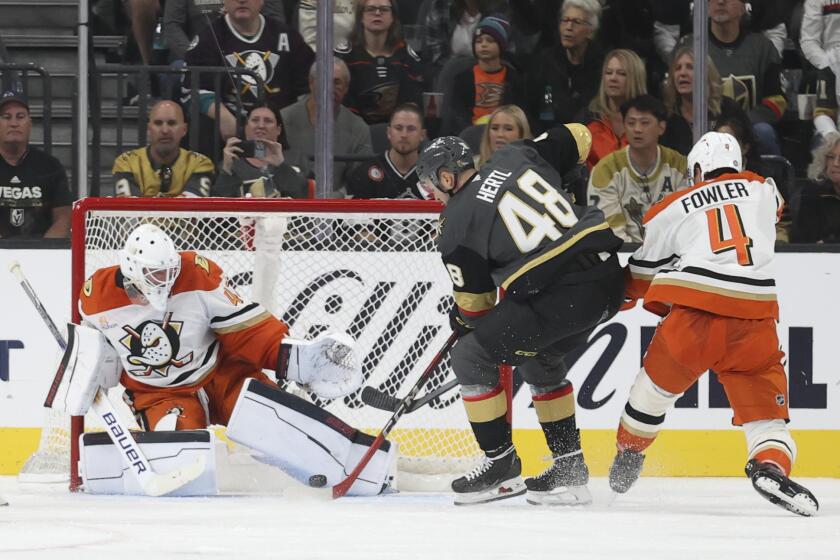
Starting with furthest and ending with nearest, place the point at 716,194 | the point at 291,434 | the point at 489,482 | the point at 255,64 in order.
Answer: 1. the point at 255,64
2. the point at 291,434
3. the point at 489,482
4. the point at 716,194

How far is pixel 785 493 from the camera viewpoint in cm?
380

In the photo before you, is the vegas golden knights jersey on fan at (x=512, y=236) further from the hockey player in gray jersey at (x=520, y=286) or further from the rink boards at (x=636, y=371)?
the rink boards at (x=636, y=371)

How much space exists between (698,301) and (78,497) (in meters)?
1.77

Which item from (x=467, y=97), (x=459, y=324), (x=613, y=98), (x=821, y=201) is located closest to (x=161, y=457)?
(x=459, y=324)

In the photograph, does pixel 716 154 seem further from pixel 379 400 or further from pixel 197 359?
pixel 197 359

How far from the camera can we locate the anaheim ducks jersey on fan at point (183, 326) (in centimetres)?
435

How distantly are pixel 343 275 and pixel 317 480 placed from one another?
0.90m

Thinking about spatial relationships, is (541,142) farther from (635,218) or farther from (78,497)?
(78,497)

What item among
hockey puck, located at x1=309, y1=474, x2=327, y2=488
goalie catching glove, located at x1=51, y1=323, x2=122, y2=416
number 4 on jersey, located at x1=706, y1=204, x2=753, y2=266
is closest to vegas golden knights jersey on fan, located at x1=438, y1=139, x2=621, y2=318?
number 4 on jersey, located at x1=706, y1=204, x2=753, y2=266

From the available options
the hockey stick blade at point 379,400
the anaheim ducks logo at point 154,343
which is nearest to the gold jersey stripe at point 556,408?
the hockey stick blade at point 379,400

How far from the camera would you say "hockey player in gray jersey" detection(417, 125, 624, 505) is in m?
3.98

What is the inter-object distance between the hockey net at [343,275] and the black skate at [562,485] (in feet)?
1.75

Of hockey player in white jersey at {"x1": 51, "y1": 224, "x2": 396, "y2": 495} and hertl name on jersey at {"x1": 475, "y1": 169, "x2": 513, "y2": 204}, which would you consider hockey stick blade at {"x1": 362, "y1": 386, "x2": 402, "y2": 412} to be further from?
hertl name on jersey at {"x1": 475, "y1": 169, "x2": 513, "y2": 204}

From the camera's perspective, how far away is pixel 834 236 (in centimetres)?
516
